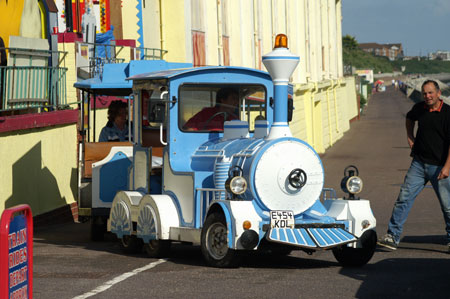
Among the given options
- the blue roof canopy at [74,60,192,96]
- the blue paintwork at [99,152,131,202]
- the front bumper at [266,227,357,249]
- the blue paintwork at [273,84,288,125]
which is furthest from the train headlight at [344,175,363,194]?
the blue roof canopy at [74,60,192,96]

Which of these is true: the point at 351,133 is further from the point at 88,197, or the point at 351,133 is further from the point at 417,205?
the point at 88,197

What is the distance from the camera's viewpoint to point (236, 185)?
10.2 m

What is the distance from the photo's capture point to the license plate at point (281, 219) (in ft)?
33.4

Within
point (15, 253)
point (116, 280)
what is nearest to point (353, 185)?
point (116, 280)

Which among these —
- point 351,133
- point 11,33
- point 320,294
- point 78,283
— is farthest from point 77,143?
point 351,133

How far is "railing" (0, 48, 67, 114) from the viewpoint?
15.5 m

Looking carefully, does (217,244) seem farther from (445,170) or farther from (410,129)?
(410,129)

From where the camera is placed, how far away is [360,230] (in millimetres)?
10641

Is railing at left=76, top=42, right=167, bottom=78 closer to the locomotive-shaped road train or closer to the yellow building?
the yellow building

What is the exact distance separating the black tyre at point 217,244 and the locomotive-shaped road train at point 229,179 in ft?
0.03

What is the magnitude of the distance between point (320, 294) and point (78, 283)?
2235mm

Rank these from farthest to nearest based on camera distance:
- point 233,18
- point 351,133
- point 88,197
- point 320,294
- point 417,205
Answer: point 351,133
point 233,18
point 417,205
point 88,197
point 320,294

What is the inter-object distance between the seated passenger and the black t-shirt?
215 cm

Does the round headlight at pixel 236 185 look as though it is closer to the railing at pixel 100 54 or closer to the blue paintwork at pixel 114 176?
the blue paintwork at pixel 114 176
